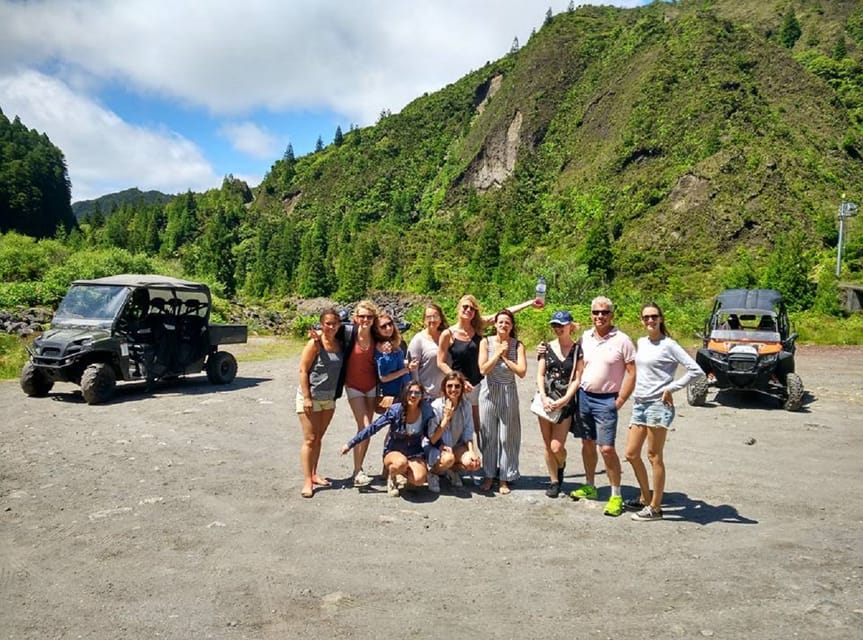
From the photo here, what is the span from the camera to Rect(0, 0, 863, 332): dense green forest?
57544mm

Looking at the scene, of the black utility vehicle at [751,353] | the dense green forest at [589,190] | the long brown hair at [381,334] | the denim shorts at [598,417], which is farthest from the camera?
the dense green forest at [589,190]

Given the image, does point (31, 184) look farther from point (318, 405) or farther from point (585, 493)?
point (585, 493)

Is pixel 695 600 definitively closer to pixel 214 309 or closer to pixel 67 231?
pixel 214 309

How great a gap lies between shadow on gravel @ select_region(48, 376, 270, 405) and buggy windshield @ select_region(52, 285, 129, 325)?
1.36 m

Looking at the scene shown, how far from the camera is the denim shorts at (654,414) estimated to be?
5.21 metres

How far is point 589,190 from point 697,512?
291 ft

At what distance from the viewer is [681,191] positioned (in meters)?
70.2

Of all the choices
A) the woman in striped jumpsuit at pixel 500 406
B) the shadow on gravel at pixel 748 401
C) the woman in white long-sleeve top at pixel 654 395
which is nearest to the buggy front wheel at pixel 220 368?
the woman in striped jumpsuit at pixel 500 406

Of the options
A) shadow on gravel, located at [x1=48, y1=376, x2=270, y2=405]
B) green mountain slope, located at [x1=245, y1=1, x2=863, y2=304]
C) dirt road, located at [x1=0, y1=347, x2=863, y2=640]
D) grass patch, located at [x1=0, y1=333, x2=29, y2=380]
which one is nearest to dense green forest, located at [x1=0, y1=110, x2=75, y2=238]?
green mountain slope, located at [x1=245, y1=1, x2=863, y2=304]

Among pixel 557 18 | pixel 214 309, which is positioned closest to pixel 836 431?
pixel 214 309

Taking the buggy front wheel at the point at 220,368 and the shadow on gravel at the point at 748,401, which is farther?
the buggy front wheel at the point at 220,368

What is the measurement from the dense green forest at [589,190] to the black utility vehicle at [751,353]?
63.8 feet

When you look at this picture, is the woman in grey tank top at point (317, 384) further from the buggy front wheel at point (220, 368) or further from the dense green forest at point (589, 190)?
the dense green forest at point (589, 190)

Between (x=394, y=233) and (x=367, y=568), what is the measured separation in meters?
116
